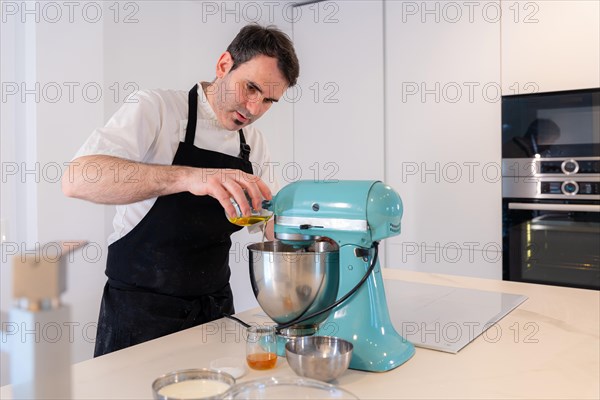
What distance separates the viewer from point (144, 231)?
58.0 inches

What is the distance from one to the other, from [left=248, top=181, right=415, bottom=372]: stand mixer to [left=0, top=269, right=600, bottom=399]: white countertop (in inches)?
2.6

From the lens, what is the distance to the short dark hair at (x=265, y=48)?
58.8 inches

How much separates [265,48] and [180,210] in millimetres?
509

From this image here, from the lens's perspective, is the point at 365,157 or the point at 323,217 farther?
the point at 365,157

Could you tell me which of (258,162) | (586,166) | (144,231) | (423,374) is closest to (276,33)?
(258,162)

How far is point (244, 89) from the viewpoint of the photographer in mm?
1533

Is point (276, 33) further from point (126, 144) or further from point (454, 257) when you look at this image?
point (454, 257)

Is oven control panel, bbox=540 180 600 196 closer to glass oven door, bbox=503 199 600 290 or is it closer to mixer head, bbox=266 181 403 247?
glass oven door, bbox=503 199 600 290

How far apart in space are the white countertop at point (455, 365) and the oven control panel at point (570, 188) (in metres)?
1.07

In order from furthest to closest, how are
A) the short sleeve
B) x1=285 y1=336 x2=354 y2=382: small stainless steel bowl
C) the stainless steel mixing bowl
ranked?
the short sleeve < the stainless steel mixing bowl < x1=285 y1=336 x2=354 y2=382: small stainless steel bowl

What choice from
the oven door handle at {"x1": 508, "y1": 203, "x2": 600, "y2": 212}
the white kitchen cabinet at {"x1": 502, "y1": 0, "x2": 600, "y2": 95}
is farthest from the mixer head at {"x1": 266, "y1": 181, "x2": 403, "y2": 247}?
the white kitchen cabinet at {"x1": 502, "y1": 0, "x2": 600, "y2": 95}

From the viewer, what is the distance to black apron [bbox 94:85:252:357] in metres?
1.46

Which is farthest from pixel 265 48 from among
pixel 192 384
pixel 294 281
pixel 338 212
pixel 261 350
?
pixel 192 384

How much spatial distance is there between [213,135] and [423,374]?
0.96 meters
